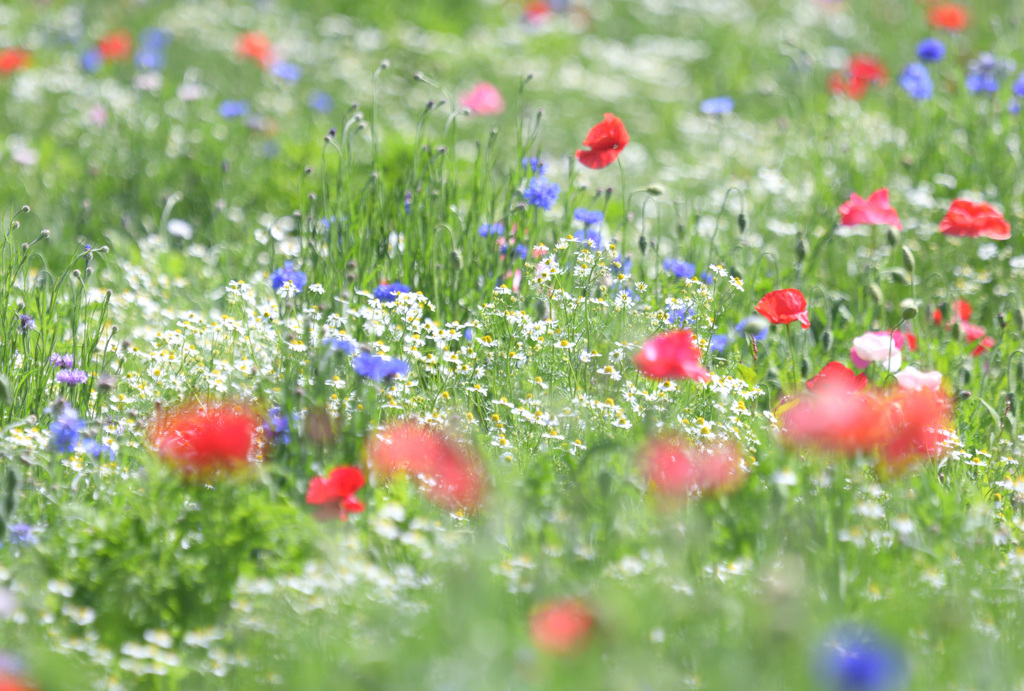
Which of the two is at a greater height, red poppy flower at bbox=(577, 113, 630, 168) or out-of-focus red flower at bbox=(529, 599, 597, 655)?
red poppy flower at bbox=(577, 113, 630, 168)

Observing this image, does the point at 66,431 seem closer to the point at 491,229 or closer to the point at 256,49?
the point at 491,229

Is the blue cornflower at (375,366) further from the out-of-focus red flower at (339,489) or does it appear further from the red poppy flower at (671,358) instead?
the red poppy flower at (671,358)

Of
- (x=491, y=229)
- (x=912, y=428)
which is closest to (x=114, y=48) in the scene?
(x=491, y=229)

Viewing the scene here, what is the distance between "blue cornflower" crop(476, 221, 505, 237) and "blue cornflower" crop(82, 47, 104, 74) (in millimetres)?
3724

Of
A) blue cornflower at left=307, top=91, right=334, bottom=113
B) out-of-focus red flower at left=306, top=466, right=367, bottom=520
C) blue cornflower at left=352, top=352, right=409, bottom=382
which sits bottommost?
blue cornflower at left=307, top=91, right=334, bottom=113

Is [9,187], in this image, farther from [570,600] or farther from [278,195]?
[570,600]

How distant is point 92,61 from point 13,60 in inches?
17.6

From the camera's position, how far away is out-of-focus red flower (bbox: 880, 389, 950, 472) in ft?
7.66

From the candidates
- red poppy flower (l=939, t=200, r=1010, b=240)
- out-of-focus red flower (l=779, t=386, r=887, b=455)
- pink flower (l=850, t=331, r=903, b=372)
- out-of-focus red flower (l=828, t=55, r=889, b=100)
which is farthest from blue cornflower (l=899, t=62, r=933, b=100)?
out-of-focus red flower (l=779, t=386, r=887, b=455)

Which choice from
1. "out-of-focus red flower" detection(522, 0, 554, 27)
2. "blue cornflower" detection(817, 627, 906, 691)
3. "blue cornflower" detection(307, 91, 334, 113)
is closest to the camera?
"blue cornflower" detection(817, 627, 906, 691)

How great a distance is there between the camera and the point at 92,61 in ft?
20.6

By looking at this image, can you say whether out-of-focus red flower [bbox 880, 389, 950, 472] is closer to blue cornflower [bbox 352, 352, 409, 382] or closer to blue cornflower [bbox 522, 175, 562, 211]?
blue cornflower [bbox 352, 352, 409, 382]

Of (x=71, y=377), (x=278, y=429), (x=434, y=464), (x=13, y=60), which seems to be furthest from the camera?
(x=13, y=60)

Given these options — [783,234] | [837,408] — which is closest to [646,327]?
[837,408]
